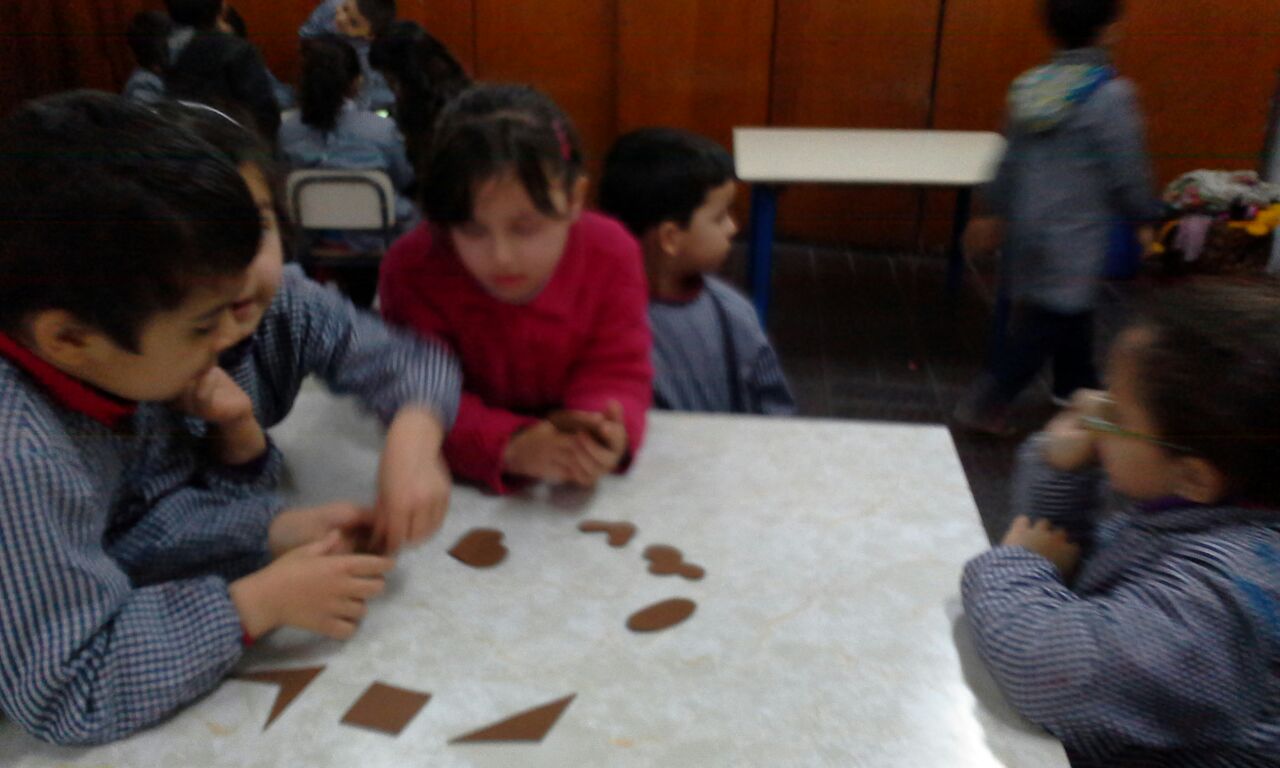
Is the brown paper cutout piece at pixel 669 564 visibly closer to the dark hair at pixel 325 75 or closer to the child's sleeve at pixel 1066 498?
the child's sleeve at pixel 1066 498

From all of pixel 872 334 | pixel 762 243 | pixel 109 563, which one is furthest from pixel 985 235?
pixel 872 334

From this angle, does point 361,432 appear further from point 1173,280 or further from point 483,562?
point 1173,280

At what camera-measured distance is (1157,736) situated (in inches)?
19.0

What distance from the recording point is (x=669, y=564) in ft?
1.99

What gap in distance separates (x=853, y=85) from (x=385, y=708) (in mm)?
2397

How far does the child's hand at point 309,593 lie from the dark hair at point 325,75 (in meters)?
0.82

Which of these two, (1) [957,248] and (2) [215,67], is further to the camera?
(1) [957,248]

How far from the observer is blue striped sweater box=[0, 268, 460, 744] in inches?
17.2

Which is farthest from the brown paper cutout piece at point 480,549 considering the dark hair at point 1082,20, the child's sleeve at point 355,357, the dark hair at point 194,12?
the dark hair at point 1082,20

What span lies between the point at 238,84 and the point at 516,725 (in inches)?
25.5

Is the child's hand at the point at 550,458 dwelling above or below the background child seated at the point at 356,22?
below

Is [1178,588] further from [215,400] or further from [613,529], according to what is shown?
[215,400]

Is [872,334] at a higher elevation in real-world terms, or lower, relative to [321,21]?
lower

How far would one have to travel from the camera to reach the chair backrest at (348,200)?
67.6 inches
